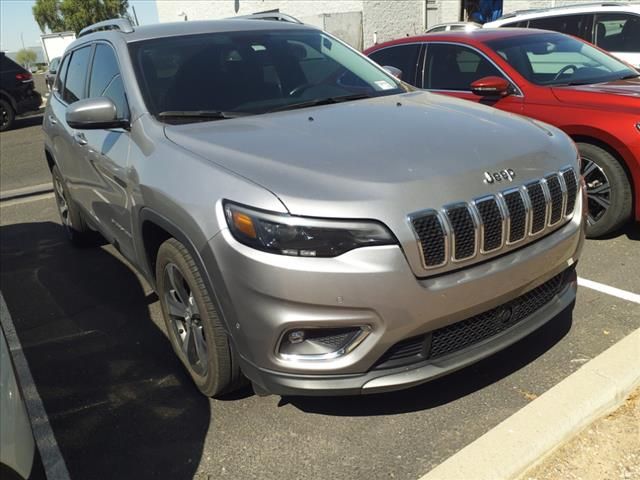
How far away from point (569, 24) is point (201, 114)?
608 cm

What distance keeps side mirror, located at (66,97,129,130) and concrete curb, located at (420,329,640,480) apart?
228 centimetres

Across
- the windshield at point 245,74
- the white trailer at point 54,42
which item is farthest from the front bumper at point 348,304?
the white trailer at point 54,42

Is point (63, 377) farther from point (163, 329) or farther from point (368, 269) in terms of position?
point (368, 269)

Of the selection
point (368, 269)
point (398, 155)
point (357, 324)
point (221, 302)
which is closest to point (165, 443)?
point (221, 302)

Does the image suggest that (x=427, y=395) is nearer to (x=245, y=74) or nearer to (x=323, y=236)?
(x=323, y=236)

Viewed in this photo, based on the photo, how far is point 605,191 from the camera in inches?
175

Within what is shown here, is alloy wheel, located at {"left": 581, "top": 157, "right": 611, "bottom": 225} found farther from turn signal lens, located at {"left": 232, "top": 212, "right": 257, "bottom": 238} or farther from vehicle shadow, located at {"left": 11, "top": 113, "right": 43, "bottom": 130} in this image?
vehicle shadow, located at {"left": 11, "top": 113, "right": 43, "bottom": 130}

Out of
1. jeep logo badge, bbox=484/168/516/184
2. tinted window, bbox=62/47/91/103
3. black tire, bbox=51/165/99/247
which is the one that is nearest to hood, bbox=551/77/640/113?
jeep logo badge, bbox=484/168/516/184

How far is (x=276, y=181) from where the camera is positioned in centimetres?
230

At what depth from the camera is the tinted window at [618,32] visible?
7.05m

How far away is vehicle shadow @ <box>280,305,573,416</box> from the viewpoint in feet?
9.14

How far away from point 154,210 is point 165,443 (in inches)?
40.9

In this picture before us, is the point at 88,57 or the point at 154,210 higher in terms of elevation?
the point at 88,57

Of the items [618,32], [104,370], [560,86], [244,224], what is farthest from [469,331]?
[618,32]
